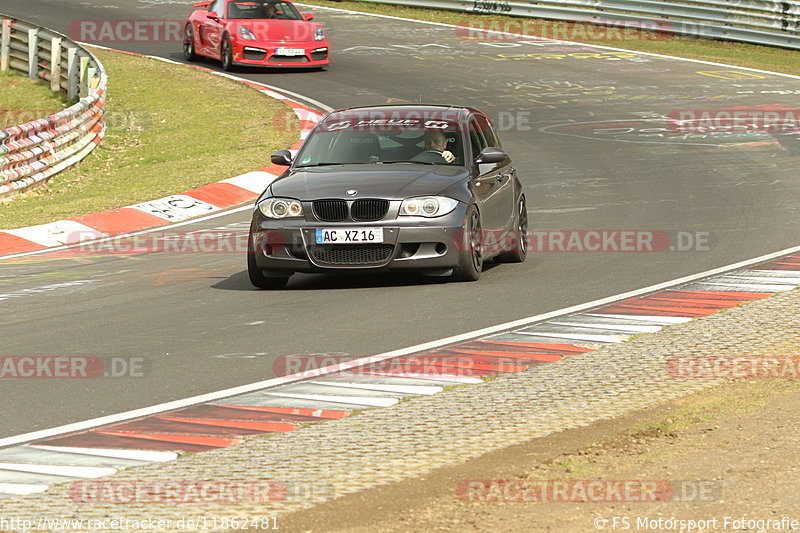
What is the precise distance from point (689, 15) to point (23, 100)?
15.6 metres

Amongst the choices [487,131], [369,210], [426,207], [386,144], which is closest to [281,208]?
[369,210]

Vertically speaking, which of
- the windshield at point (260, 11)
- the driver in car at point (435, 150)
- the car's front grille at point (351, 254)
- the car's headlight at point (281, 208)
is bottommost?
the car's front grille at point (351, 254)

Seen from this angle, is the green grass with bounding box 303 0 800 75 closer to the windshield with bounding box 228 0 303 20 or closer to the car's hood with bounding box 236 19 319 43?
the windshield with bounding box 228 0 303 20

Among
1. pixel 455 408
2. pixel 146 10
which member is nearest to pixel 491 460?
pixel 455 408

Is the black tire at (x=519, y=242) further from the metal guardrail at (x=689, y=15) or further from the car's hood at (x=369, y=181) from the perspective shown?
the metal guardrail at (x=689, y=15)

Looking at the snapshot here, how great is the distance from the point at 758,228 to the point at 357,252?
16.8ft

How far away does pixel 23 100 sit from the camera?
26641mm

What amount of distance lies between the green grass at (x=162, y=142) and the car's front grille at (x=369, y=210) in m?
6.27

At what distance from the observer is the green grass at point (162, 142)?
18.5 metres

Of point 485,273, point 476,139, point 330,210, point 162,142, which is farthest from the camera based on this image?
point 162,142

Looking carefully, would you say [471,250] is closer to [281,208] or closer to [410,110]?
[281,208]

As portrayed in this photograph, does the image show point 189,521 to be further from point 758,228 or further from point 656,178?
point 656,178

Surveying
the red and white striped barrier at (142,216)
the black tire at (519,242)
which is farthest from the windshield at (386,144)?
the red and white striped barrier at (142,216)

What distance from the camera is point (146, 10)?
39.0 m
